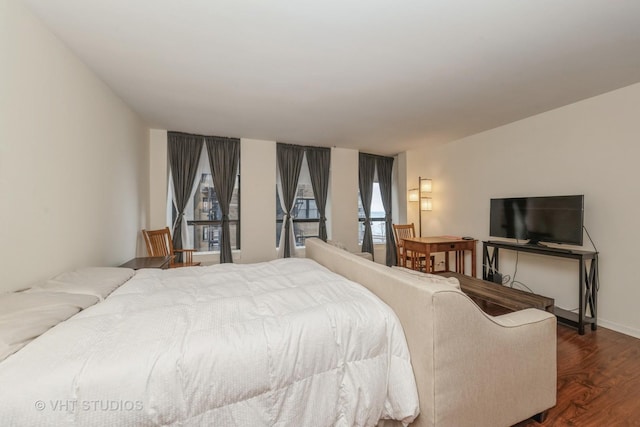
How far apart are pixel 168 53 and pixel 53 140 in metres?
1.02

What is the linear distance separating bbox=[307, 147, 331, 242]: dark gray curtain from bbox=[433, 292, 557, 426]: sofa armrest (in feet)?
11.7

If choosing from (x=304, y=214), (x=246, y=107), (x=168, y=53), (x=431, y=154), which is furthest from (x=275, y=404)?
(x=431, y=154)

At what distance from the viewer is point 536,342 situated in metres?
1.42

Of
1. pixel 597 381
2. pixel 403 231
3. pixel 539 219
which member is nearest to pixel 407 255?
pixel 403 231

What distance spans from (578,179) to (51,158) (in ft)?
16.3

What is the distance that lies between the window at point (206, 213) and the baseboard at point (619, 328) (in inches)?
190

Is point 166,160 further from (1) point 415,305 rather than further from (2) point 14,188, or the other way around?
(1) point 415,305

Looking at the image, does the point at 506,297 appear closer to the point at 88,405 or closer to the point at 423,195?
the point at 88,405

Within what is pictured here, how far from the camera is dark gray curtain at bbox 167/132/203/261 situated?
3986 millimetres

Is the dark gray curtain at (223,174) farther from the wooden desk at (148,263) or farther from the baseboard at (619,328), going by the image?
the baseboard at (619,328)

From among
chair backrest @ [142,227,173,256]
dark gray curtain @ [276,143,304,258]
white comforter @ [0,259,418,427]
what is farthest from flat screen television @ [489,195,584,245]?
chair backrest @ [142,227,173,256]

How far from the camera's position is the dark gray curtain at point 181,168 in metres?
3.99

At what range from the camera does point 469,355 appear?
124 cm

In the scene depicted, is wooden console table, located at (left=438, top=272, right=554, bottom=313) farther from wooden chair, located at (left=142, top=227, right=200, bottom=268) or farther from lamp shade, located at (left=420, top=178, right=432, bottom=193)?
wooden chair, located at (left=142, top=227, right=200, bottom=268)
